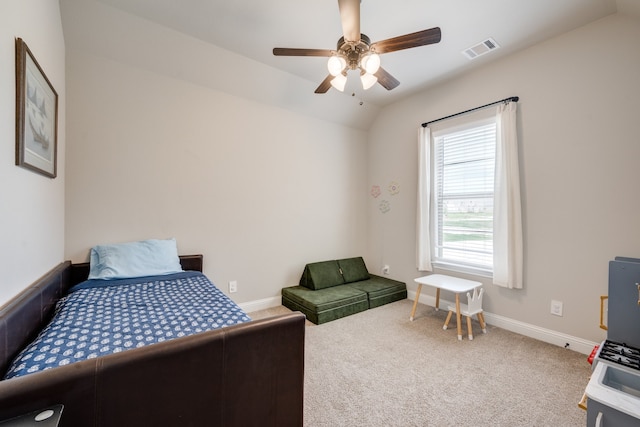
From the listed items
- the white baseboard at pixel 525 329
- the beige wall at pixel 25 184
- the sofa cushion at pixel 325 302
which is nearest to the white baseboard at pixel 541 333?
the white baseboard at pixel 525 329

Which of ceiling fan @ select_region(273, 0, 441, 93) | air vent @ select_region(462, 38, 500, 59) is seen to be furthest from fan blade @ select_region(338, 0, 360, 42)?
air vent @ select_region(462, 38, 500, 59)

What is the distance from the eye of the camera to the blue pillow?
231 centimetres

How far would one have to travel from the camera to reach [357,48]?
1.83 metres

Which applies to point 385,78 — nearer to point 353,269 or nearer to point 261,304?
point 353,269

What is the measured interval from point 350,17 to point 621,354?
2.39 metres

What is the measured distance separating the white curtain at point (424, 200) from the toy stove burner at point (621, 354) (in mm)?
1972

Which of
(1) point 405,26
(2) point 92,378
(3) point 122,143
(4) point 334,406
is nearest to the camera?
(2) point 92,378

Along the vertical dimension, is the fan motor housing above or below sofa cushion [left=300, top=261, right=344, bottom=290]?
above

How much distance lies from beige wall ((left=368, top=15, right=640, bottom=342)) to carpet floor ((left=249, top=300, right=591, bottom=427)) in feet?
1.76

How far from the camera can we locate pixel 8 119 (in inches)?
50.6

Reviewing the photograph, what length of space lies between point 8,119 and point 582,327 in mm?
4214

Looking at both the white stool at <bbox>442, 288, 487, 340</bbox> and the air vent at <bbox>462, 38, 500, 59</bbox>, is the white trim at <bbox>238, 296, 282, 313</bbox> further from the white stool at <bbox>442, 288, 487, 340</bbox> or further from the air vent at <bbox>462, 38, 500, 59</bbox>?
the air vent at <bbox>462, 38, 500, 59</bbox>

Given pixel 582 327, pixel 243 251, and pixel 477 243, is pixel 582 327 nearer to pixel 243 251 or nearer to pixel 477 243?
pixel 477 243

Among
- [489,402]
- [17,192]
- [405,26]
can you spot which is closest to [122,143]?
[17,192]
